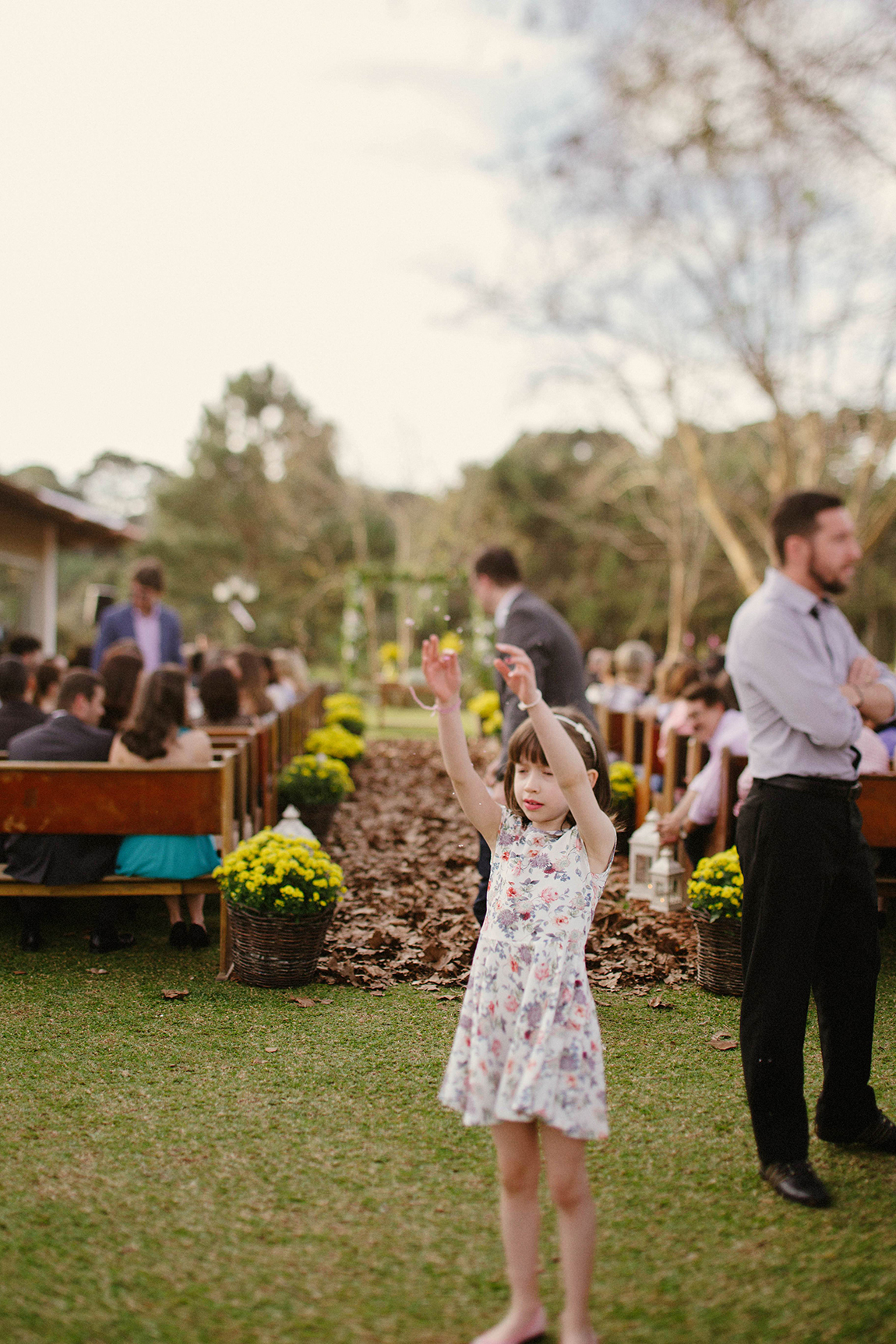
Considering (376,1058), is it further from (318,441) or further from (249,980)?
(318,441)

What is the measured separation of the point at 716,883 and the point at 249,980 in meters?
2.32

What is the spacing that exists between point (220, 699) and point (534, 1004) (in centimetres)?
618

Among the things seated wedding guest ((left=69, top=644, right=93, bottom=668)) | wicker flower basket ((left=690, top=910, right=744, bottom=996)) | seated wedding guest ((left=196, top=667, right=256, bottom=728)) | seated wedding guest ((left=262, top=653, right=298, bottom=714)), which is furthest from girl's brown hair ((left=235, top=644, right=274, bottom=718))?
wicker flower basket ((left=690, top=910, right=744, bottom=996))

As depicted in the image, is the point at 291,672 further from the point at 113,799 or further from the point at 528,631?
the point at 528,631

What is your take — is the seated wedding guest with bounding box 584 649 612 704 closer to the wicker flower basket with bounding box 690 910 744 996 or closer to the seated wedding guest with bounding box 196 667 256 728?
the seated wedding guest with bounding box 196 667 256 728

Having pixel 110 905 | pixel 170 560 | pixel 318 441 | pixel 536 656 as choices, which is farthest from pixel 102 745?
pixel 318 441

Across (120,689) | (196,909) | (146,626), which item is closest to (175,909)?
(196,909)

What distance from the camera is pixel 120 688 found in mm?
7223

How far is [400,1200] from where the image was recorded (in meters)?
3.33

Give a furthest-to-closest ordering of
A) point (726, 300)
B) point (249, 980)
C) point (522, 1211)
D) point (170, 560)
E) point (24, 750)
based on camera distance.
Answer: point (170, 560), point (726, 300), point (24, 750), point (249, 980), point (522, 1211)

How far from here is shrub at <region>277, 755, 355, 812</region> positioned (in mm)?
9172

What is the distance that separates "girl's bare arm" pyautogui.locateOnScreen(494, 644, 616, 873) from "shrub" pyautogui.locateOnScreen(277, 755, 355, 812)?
21.2ft

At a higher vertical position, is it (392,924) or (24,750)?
(24,750)

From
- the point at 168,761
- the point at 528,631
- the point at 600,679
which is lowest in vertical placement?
the point at 168,761
